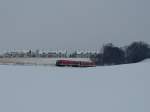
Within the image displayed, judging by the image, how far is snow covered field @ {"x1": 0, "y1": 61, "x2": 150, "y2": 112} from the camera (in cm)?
327

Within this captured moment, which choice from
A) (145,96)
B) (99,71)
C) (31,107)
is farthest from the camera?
(99,71)

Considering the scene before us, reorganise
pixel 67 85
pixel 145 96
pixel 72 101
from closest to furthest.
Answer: pixel 72 101, pixel 145 96, pixel 67 85

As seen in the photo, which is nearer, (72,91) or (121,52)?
(72,91)

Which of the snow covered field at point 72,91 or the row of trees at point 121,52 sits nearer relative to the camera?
the snow covered field at point 72,91

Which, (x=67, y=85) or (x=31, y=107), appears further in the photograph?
(x=67, y=85)

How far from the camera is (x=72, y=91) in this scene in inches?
148

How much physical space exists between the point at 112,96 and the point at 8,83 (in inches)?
52.7

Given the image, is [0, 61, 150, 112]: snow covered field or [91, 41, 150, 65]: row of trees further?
[91, 41, 150, 65]: row of trees

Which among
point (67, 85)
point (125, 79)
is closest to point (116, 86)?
point (125, 79)

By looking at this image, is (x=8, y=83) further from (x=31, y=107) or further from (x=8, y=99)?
(x=31, y=107)

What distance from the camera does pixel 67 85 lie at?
397 cm

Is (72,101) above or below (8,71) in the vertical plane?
below

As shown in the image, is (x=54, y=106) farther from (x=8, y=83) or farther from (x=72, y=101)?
(x=8, y=83)

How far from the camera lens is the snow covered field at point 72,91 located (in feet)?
10.7
